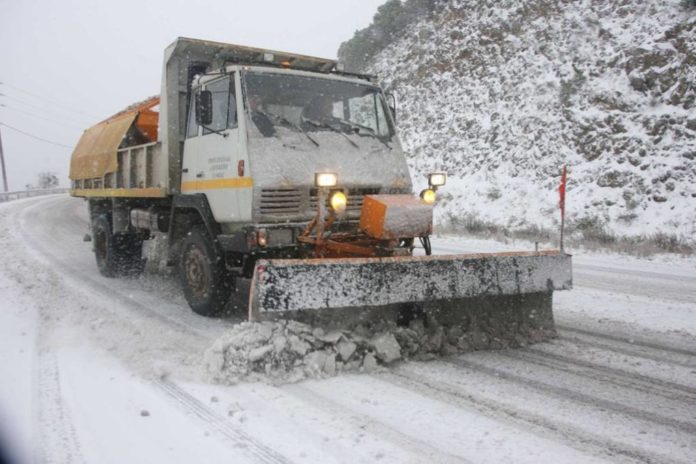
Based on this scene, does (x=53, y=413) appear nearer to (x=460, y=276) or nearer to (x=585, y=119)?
(x=460, y=276)

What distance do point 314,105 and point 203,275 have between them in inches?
80.5

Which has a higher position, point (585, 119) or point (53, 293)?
point (585, 119)

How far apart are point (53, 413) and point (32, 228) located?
525 inches

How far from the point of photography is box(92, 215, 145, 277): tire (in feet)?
27.0

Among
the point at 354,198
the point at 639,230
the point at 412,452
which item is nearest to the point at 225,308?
the point at 354,198

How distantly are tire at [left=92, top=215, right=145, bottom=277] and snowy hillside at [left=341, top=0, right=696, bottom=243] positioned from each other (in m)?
10.5

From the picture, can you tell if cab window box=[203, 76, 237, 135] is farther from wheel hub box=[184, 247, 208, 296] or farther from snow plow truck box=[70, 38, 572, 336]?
wheel hub box=[184, 247, 208, 296]

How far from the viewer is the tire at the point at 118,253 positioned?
27.0 ft

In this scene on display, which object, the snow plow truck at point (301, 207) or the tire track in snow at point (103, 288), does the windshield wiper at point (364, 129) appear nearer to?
the snow plow truck at point (301, 207)

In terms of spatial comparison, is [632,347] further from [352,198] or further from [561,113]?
[561,113]

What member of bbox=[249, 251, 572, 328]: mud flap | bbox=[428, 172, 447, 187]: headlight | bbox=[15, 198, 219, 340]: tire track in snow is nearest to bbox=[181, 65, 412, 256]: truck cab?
bbox=[428, 172, 447, 187]: headlight

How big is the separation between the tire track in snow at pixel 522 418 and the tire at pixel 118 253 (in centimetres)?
558

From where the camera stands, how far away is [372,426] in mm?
3109

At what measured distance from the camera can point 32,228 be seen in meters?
14.8
